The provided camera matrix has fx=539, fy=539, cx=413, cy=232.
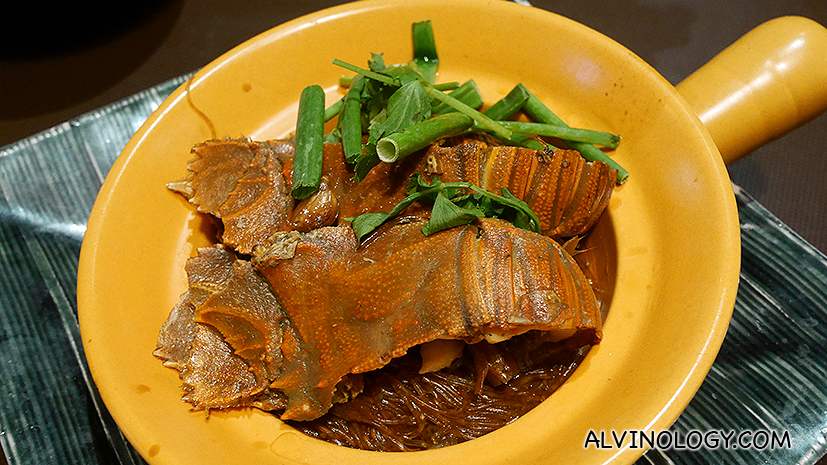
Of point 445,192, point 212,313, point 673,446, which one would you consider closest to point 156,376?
point 212,313

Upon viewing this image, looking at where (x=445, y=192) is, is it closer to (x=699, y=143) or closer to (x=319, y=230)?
(x=319, y=230)

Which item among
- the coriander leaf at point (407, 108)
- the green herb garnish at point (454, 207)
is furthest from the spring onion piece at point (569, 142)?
the coriander leaf at point (407, 108)

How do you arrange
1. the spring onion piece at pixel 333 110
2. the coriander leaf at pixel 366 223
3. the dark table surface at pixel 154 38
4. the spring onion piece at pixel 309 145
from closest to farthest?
the coriander leaf at pixel 366 223
the spring onion piece at pixel 309 145
the spring onion piece at pixel 333 110
the dark table surface at pixel 154 38

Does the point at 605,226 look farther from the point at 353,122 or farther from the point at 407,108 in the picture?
the point at 353,122

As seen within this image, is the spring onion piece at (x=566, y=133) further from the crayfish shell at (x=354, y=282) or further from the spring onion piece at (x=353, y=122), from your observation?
the spring onion piece at (x=353, y=122)

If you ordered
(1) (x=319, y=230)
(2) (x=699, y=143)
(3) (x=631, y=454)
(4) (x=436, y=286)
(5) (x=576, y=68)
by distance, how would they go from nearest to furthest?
(3) (x=631, y=454)
(4) (x=436, y=286)
(1) (x=319, y=230)
(2) (x=699, y=143)
(5) (x=576, y=68)

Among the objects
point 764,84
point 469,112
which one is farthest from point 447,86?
point 764,84

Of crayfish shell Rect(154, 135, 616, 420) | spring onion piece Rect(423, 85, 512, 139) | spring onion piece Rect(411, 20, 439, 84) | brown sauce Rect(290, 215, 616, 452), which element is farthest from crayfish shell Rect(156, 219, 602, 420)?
spring onion piece Rect(411, 20, 439, 84)
